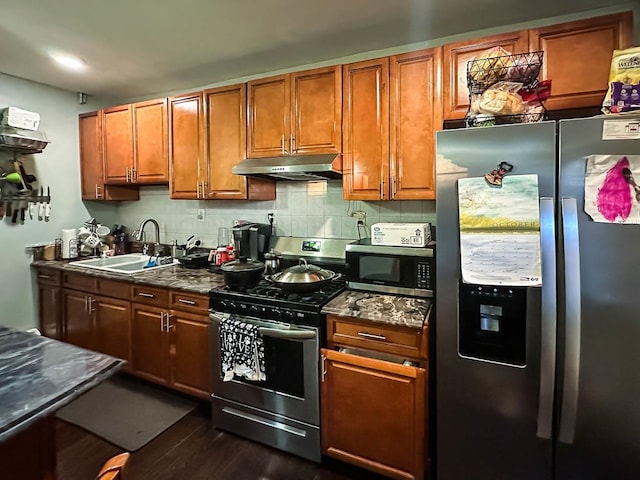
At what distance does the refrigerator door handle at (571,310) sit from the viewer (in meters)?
1.43

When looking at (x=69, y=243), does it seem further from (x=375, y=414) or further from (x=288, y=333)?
(x=375, y=414)

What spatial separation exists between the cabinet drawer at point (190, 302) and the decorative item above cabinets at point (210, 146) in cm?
81

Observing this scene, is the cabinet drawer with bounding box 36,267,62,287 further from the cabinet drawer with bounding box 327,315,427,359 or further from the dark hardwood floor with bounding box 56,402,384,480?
the cabinet drawer with bounding box 327,315,427,359

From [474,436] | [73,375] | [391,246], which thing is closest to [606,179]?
[391,246]

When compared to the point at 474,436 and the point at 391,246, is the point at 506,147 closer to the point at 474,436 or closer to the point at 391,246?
the point at 391,246

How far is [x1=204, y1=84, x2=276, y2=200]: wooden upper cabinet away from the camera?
2.69 meters

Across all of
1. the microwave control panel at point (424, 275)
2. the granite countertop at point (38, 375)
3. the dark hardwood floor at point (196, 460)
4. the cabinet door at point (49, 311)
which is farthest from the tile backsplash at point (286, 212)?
the granite countertop at point (38, 375)

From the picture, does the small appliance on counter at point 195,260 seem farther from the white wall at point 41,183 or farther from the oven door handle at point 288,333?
the white wall at point 41,183

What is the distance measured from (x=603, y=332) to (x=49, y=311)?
3.98 metres

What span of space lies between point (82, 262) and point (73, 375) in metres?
2.57

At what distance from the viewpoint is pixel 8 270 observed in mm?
3113

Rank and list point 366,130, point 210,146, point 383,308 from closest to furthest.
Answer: point 383,308 → point 366,130 → point 210,146

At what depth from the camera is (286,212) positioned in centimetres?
294

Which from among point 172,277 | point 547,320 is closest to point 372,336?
point 547,320
